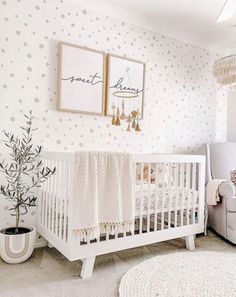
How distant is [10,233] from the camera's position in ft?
6.75

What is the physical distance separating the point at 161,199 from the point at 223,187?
763 mm

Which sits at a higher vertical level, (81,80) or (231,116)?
(81,80)

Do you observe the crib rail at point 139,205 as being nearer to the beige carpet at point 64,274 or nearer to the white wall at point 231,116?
the beige carpet at point 64,274

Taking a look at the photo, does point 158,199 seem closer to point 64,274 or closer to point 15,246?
point 64,274

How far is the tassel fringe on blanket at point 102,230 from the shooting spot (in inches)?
69.0

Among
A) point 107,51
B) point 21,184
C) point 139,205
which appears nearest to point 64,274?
point 139,205

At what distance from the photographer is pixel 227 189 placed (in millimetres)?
2564

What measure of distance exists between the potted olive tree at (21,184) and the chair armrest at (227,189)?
1.56 meters

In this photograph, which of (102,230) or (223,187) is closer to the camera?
(102,230)

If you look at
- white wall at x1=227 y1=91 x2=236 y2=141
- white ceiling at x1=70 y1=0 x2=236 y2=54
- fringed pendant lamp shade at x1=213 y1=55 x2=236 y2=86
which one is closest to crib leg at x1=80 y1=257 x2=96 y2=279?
white ceiling at x1=70 y1=0 x2=236 y2=54

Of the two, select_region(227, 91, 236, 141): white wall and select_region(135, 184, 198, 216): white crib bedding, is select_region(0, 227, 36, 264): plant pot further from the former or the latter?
select_region(227, 91, 236, 141): white wall

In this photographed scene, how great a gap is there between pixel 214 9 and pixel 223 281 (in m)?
2.37

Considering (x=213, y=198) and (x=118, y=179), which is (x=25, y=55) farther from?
(x=213, y=198)

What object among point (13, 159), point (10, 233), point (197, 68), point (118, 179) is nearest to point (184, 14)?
point (197, 68)
